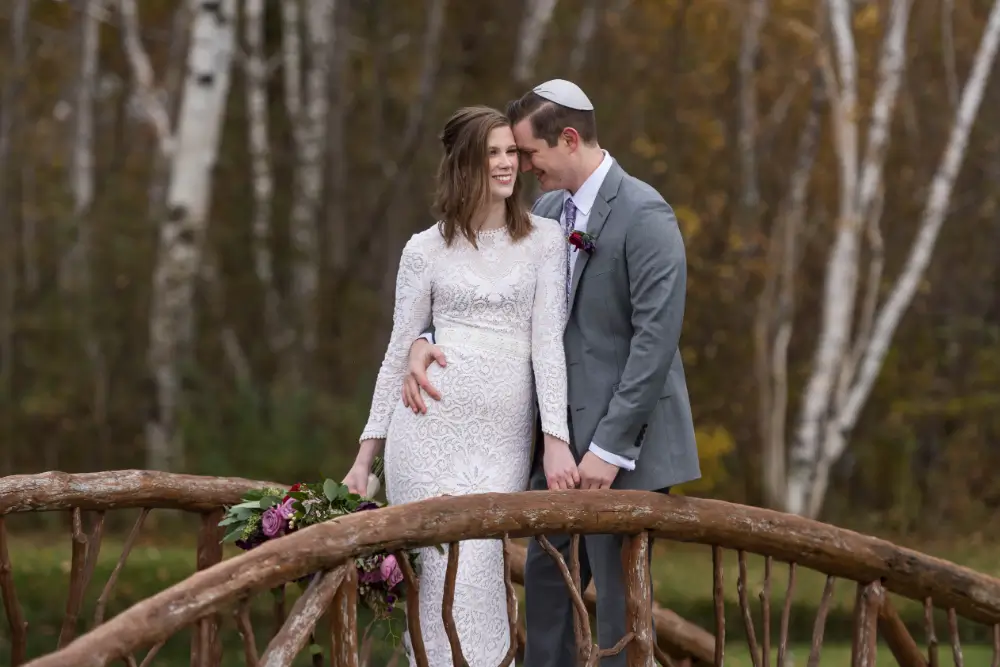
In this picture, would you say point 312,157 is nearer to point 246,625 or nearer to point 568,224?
point 568,224

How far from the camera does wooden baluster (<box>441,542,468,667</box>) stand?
3.13 m

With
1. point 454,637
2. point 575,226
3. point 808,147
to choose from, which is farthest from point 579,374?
point 808,147

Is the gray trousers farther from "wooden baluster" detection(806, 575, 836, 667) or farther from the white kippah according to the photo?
the white kippah

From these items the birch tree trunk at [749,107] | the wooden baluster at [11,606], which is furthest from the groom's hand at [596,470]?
the birch tree trunk at [749,107]

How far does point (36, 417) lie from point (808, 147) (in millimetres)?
6055

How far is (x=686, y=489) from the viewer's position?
10148 mm

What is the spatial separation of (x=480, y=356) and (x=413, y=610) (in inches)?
25.9

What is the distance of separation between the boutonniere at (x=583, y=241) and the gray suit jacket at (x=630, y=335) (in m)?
0.02

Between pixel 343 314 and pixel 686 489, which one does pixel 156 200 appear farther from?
pixel 686 489

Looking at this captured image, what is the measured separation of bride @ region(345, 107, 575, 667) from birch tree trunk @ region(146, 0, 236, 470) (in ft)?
19.5

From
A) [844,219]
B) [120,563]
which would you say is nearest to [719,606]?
[120,563]

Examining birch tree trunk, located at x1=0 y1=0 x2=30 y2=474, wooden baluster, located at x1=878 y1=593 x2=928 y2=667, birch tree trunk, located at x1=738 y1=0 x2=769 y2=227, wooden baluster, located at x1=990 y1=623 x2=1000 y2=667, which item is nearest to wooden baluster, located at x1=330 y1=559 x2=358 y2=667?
wooden baluster, located at x1=878 y1=593 x2=928 y2=667

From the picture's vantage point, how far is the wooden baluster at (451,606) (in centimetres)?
313

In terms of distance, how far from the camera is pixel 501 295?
3.46 m
